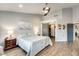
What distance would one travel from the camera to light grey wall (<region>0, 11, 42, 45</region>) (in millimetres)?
1659

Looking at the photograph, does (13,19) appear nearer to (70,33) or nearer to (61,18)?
(61,18)

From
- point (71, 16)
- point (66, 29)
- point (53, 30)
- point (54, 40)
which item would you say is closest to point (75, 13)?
point (71, 16)

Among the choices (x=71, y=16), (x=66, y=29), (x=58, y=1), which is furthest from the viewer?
(x=66, y=29)

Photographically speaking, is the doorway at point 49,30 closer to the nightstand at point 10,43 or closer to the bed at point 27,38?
the bed at point 27,38

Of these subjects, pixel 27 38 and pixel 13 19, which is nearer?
pixel 13 19

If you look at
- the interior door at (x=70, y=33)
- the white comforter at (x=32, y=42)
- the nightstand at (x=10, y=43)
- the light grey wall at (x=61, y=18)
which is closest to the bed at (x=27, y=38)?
the white comforter at (x=32, y=42)

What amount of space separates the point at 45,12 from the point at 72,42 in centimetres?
88

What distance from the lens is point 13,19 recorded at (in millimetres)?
1760

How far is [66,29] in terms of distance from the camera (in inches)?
79.1

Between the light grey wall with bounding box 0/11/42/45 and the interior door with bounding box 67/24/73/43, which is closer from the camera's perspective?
the light grey wall with bounding box 0/11/42/45

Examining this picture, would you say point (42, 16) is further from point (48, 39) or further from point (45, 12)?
point (48, 39)

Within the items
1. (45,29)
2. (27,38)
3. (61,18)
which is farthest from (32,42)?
(61,18)

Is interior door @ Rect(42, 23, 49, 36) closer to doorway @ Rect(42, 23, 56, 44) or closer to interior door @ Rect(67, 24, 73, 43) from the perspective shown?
doorway @ Rect(42, 23, 56, 44)

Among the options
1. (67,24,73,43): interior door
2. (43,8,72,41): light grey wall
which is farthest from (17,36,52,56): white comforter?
(67,24,73,43): interior door
